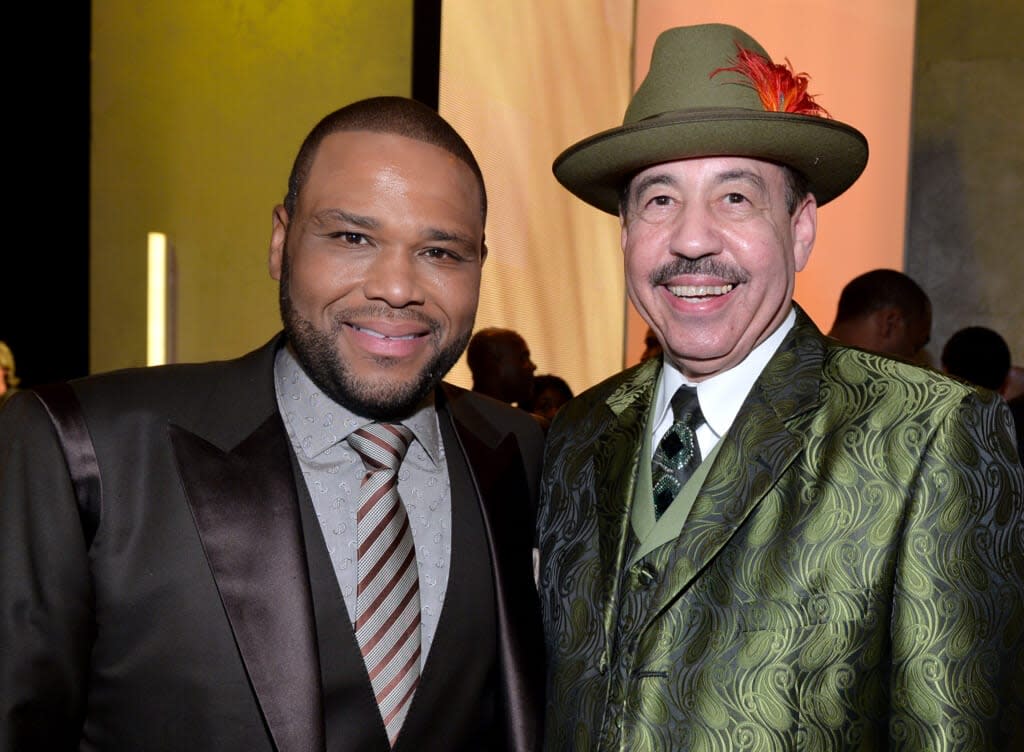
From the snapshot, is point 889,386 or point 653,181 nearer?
point 889,386

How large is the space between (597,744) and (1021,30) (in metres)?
7.77

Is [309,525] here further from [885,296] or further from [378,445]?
[885,296]

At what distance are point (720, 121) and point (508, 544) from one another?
851 millimetres

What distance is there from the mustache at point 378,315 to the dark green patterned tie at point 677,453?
18.9 inches

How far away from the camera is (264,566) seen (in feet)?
5.81

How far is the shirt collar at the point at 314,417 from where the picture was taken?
Answer: 1942 millimetres

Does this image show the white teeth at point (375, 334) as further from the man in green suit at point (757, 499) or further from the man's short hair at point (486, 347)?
the man's short hair at point (486, 347)

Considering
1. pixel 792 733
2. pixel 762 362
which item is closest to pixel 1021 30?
pixel 762 362

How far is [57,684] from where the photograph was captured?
172cm

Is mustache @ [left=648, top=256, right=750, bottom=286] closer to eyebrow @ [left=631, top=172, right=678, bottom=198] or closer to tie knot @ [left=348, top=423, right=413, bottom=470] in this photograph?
eyebrow @ [left=631, top=172, right=678, bottom=198]

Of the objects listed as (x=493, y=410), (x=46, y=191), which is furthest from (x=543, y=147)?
(x=493, y=410)

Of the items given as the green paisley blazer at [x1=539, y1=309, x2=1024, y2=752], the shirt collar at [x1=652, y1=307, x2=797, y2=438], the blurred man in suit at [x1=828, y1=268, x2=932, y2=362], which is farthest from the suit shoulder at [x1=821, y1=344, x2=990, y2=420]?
the blurred man in suit at [x1=828, y1=268, x2=932, y2=362]

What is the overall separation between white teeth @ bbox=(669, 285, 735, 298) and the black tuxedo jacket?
0.70 metres

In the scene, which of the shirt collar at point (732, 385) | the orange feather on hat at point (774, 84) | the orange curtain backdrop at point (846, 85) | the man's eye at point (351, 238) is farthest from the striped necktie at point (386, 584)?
the orange curtain backdrop at point (846, 85)
